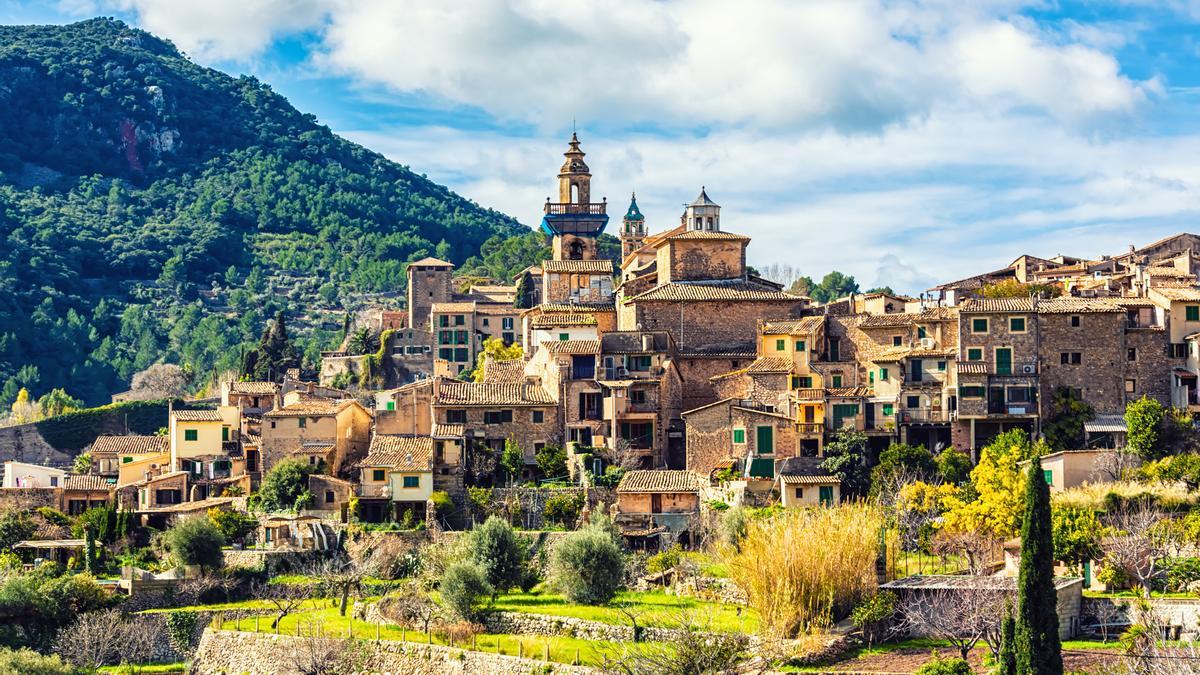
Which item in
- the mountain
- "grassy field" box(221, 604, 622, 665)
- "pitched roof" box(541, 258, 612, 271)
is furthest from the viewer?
the mountain

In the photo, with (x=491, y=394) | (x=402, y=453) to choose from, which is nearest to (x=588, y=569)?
(x=402, y=453)

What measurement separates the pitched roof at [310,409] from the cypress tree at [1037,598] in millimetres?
31977

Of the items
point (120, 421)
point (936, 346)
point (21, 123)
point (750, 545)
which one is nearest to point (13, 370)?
point (120, 421)

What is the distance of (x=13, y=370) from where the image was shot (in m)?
112

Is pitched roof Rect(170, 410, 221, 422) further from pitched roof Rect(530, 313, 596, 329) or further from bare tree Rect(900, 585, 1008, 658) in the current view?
bare tree Rect(900, 585, 1008, 658)

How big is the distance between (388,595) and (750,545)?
41.6 feet

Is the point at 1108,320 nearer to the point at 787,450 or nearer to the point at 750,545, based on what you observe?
the point at 787,450

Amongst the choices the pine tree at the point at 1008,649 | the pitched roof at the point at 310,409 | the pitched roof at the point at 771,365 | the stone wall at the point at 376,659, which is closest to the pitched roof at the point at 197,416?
the pitched roof at the point at 310,409

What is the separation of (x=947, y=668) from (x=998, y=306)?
23416 millimetres

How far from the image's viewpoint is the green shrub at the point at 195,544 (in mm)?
55844

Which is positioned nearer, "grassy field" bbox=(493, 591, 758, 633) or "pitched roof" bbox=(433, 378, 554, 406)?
"grassy field" bbox=(493, 591, 758, 633)

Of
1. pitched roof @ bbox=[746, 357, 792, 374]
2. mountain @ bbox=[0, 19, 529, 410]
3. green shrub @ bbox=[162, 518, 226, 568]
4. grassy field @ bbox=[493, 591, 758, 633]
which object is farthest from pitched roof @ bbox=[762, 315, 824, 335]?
mountain @ bbox=[0, 19, 529, 410]

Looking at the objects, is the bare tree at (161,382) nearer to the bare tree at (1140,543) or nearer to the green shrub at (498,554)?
the green shrub at (498,554)

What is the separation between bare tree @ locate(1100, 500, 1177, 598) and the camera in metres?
44.8
